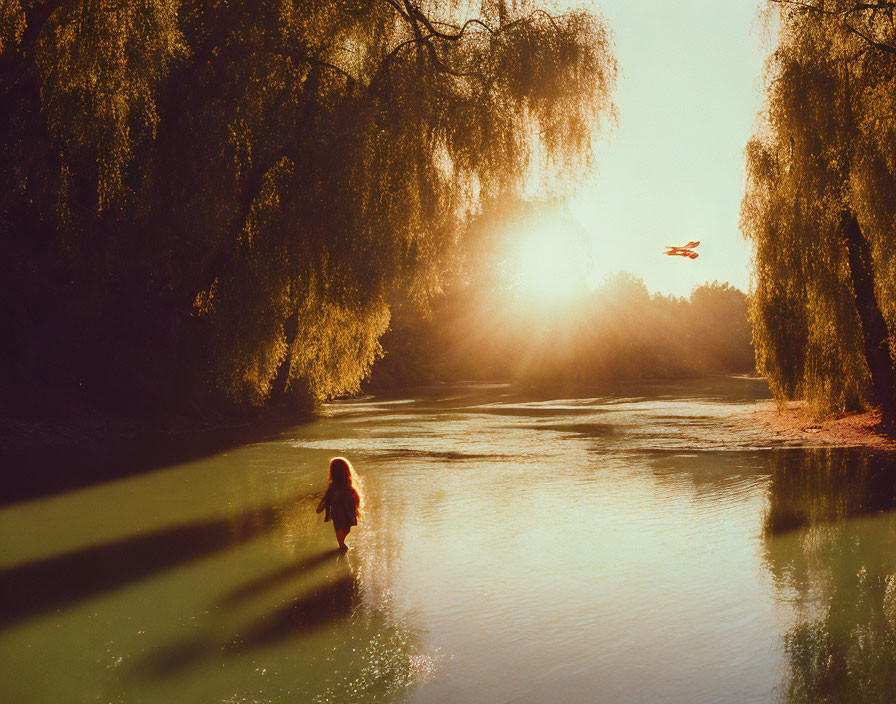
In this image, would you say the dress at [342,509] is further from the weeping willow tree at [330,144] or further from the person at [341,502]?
the weeping willow tree at [330,144]

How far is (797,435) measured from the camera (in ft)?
62.8

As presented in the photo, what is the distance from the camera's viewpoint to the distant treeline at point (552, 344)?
57969 millimetres

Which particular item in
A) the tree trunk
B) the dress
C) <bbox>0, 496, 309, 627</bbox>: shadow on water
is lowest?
<bbox>0, 496, 309, 627</bbox>: shadow on water

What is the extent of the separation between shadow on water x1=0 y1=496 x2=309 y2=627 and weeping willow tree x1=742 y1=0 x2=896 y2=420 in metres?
11.5

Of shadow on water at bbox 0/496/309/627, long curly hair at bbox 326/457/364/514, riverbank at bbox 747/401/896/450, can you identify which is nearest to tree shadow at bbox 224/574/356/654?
long curly hair at bbox 326/457/364/514

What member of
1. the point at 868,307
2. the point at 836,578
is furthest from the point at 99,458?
the point at 868,307

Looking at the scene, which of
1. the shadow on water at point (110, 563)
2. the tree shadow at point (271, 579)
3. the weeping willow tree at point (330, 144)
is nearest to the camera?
the tree shadow at point (271, 579)

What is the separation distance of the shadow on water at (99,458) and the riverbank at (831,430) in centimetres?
1405

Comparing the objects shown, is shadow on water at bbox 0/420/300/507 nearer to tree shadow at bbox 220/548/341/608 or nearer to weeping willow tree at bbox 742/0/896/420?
tree shadow at bbox 220/548/341/608

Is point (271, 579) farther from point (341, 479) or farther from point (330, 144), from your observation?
point (330, 144)

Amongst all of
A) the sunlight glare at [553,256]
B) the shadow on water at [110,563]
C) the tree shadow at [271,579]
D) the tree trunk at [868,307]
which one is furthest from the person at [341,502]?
the tree trunk at [868,307]

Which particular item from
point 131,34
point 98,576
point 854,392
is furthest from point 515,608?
point 854,392

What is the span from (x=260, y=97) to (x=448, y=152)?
2.97 meters

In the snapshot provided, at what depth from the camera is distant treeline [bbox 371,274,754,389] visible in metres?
58.0
